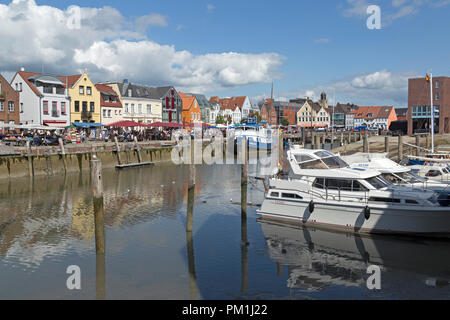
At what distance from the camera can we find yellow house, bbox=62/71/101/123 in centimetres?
5684

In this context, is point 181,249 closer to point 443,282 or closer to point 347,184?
point 347,184

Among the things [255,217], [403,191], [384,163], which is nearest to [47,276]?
[255,217]

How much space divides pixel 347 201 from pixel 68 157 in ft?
90.3

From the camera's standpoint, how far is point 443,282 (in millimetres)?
12312

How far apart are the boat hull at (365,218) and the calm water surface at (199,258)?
43cm

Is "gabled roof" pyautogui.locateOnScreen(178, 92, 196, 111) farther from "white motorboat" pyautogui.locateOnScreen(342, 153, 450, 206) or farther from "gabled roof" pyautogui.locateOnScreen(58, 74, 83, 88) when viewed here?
"white motorboat" pyautogui.locateOnScreen(342, 153, 450, 206)

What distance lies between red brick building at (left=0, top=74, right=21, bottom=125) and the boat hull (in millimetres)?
42466

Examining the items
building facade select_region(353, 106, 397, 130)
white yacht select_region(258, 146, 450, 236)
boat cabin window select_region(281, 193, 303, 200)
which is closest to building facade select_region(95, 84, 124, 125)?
white yacht select_region(258, 146, 450, 236)

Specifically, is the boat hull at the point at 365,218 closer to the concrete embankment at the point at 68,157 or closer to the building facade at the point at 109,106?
the concrete embankment at the point at 68,157

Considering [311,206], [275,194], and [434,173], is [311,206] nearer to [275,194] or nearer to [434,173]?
[275,194]

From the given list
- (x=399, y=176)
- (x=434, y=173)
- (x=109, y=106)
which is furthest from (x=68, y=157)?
(x=434, y=173)

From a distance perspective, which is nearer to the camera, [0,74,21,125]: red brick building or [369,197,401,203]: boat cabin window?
Result: [369,197,401,203]: boat cabin window

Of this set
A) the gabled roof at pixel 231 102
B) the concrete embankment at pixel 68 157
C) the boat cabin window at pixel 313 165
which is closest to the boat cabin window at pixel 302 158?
the boat cabin window at pixel 313 165
